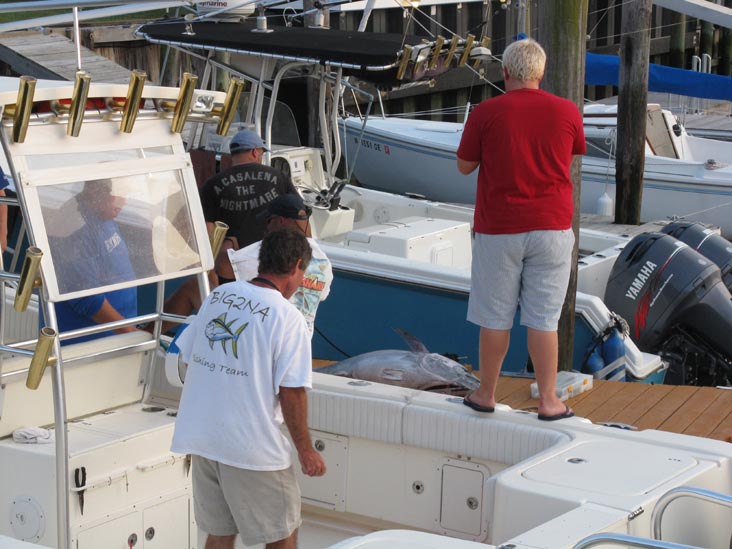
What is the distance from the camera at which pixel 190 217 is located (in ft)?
13.3

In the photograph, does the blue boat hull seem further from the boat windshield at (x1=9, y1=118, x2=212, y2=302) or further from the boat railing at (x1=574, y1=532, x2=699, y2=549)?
the boat railing at (x1=574, y1=532, x2=699, y2=549)

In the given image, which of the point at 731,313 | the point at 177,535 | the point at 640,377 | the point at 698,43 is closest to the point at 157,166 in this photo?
the point at 177,535

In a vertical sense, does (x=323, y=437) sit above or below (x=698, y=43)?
below

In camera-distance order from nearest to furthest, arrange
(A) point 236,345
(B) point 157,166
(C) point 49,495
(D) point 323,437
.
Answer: (A) point 236,345
(C) point 49,495
(B) point 157,166
(D) point 323,437

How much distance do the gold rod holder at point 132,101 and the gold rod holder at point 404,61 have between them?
11.5ft

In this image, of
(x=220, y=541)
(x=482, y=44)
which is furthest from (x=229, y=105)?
(x=482, y=44)

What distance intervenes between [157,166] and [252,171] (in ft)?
5.77

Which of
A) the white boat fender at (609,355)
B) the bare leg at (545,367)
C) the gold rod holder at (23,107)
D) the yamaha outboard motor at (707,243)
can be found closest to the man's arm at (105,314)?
the gold rod holder at (23,107)

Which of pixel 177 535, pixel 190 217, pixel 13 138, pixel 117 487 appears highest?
pixel 13 138

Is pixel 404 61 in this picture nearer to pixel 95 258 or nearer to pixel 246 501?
pixel 95 258

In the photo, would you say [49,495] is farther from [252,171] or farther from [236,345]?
[252,171]

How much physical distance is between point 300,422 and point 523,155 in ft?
4.37

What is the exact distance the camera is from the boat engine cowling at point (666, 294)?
22.0ft

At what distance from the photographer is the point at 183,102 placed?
3.89 metres
